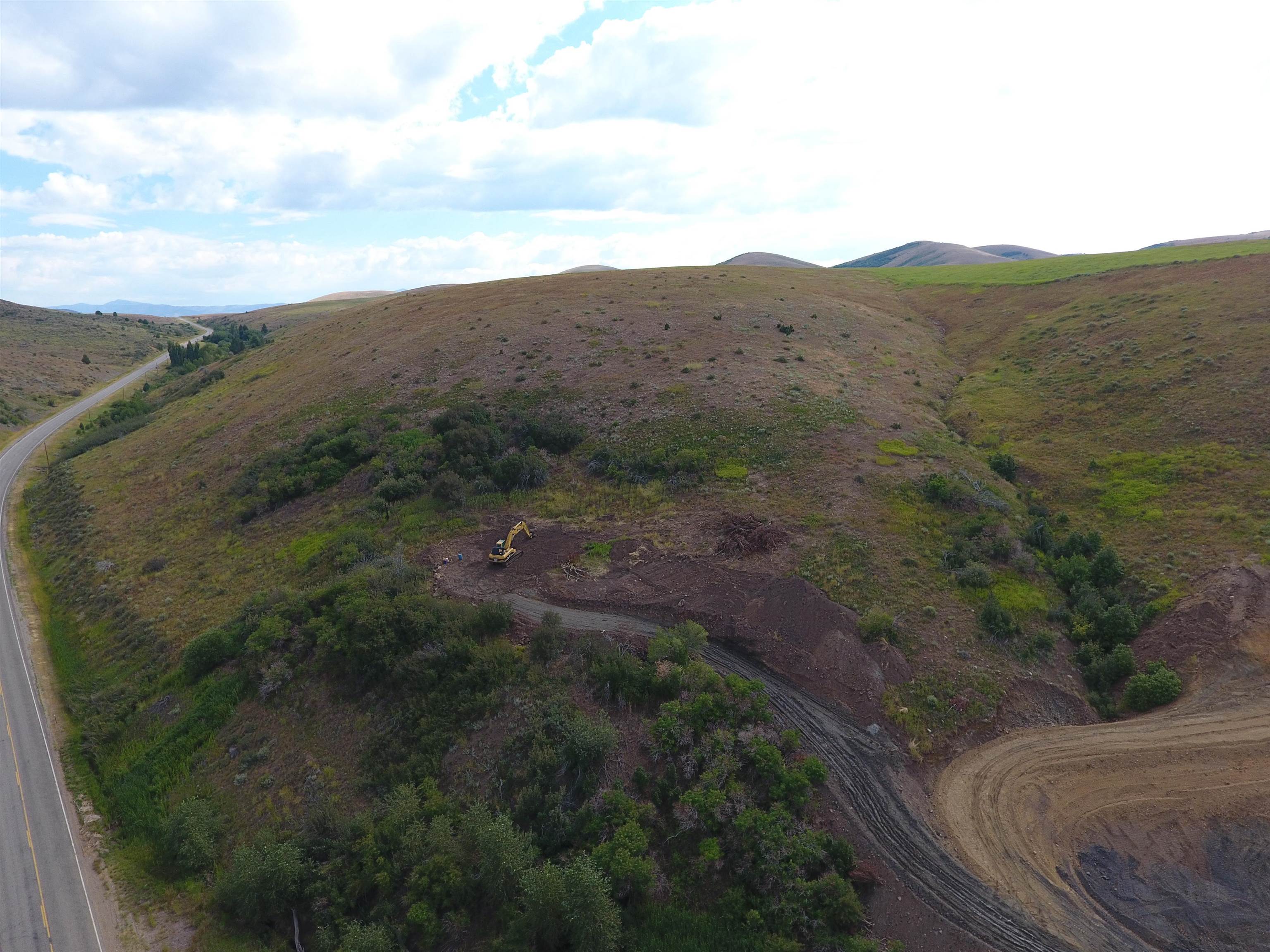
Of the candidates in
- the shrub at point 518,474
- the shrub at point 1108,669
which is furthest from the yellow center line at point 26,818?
the shrub at point 1108,669

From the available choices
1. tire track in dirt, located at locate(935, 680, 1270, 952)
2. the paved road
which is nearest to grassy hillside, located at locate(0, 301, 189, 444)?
the paved road

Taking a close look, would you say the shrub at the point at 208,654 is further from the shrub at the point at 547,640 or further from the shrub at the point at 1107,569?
the shrub at the point at 1107,569

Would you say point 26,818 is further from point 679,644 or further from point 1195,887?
point 1195,887

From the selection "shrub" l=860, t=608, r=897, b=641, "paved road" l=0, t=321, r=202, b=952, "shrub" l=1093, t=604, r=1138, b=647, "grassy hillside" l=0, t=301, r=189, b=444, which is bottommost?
"paved road" l=0, t=321, r=202, b=952

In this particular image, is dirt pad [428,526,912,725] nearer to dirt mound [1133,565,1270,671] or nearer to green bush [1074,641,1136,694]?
green bush [1074,641,1136,694]

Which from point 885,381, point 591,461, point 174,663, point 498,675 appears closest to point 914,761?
point 498,675

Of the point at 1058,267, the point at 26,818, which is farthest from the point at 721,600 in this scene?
the point at 1058,267
